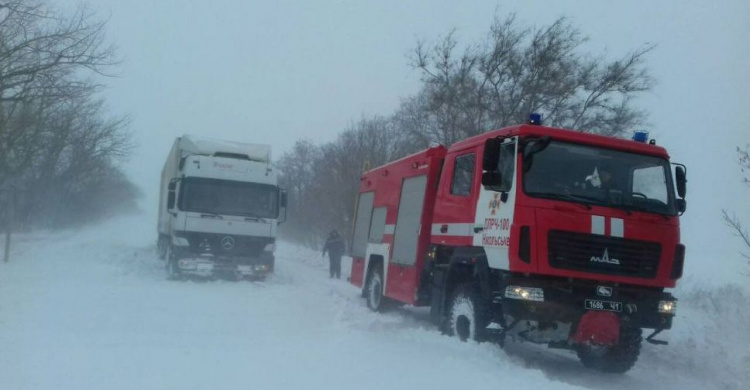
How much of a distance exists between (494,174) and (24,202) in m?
52.1

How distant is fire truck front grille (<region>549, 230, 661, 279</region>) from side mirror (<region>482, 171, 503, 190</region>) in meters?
0.91

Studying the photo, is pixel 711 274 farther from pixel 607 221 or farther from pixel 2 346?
pixel 2 346

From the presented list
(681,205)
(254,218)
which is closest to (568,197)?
(681,205)

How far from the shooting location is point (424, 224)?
484 inches

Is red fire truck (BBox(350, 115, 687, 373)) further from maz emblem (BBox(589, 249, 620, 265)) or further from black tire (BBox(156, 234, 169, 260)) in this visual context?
black tire (BBox(156, 234, 169, 260))

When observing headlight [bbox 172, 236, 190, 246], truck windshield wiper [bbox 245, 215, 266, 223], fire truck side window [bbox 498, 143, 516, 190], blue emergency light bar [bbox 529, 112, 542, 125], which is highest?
blue emergency light bar [bbox 529, 112, 542, 125]

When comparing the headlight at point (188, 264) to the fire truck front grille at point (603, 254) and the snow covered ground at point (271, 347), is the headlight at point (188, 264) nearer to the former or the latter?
the snow covered ground at point (271, 347)

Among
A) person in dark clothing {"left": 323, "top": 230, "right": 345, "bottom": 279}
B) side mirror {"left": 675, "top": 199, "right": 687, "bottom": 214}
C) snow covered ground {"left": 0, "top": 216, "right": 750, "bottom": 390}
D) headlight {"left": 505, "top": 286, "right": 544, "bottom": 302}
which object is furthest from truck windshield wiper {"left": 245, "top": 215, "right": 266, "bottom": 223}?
side mirror {"left": 675, "top": 199, "right": 687, "bottom": 214}

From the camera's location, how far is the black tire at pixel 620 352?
9.67 m

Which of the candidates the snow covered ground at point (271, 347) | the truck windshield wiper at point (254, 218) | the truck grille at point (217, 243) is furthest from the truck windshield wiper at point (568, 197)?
the truck grille at point (217, 243)

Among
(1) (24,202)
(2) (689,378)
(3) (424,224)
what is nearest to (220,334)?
(3) (424,224)

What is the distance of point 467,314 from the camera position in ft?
33.0

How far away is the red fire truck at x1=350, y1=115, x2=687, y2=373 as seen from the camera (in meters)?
9.04

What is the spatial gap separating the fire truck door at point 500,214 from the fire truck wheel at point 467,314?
59cm
